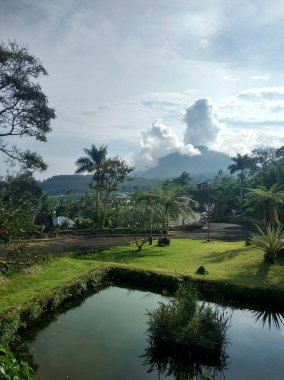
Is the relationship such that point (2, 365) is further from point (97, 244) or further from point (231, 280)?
point (97, 244)

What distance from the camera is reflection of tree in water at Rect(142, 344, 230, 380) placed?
A: 8930 millimetres

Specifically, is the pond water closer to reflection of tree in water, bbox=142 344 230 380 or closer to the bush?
reflection of tree in water, bbox=142 344 230 380

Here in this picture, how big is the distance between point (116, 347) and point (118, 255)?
13099mm

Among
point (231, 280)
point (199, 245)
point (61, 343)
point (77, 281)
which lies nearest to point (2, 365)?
point (61, 343)

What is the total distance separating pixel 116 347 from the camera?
10305mm

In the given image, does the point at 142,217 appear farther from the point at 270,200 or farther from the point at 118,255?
the point at 270,200

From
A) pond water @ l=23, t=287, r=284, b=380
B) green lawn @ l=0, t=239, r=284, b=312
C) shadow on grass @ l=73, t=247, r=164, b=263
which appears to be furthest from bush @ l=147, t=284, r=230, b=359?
shadow on grass @ l=73, t=247, r=164, b=263

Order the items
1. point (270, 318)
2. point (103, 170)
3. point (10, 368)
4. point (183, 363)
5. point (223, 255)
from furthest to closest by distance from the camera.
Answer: point (103, 170) < point (223, 255) < point (270, 318) < point (183, 363) < point (10, 368)

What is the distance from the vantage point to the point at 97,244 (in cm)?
2872

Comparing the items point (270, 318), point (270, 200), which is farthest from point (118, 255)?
point (270, 200)

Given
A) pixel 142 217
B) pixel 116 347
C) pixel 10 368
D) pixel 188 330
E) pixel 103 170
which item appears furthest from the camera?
pixel 103 170

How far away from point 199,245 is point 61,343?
58.7 ft

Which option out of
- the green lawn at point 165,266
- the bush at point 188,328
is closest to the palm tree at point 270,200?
the green lawn at point 165,266

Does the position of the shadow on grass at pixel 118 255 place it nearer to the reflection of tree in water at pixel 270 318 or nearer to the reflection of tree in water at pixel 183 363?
the reflection of tree in water at pixel 270 318
